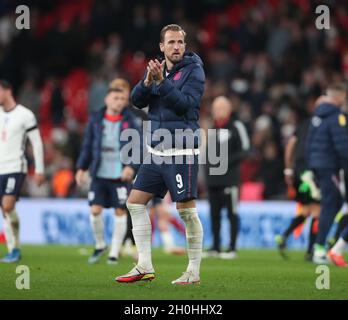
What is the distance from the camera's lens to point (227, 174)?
15.8m

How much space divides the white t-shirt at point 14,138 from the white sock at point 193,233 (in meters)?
4.38

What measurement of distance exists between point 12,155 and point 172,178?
4.48 m

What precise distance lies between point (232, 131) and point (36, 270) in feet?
17.7

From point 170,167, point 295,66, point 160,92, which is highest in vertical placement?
point 295,66

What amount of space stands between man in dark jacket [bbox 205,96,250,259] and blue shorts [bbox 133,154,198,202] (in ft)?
20.0

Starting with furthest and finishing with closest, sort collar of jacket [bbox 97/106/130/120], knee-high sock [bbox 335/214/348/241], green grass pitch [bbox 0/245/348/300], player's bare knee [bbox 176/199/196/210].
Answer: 1. knee-high sock [bbox 335/214/348/241]
2. collar of jacket [bbox 97/106/130/120]
3. player's bare knee [bbox 176/199/196/210]
4. green grass pitch [bbox 0/245/348/300]

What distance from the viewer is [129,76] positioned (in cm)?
2308

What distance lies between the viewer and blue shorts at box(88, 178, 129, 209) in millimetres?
13469

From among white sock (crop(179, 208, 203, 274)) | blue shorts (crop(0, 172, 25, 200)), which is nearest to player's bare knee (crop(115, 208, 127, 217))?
blue shorts (crop(0, 172, 25, 200))

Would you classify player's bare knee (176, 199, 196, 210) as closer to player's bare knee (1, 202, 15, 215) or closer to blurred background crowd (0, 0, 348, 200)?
player's bare knee (1, 202, 15, 215)
